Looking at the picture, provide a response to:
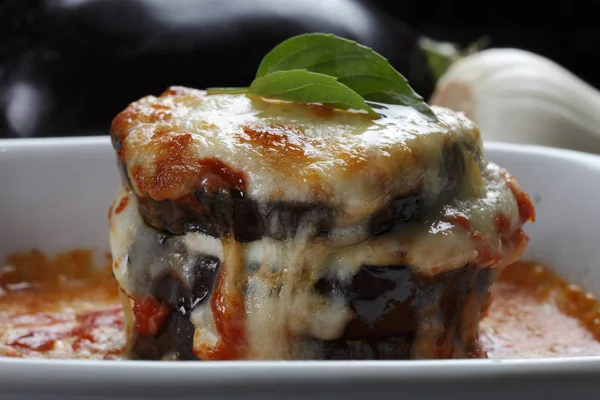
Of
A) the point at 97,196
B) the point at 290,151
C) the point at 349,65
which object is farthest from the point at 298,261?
the point at 97,196

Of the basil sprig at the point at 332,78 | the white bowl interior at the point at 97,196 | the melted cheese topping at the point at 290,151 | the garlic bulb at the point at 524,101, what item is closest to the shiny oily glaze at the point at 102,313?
the white bowl interior at the point at 97,196

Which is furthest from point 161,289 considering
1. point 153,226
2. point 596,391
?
point 596,391

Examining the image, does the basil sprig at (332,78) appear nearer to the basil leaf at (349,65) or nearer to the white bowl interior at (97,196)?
the basil leaf at (349,65)

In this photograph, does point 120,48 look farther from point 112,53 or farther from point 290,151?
point 290,151

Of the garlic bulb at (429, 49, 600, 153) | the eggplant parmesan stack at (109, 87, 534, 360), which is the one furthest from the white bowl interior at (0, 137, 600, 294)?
the garlic bulb at (429, 49, 600, 153)

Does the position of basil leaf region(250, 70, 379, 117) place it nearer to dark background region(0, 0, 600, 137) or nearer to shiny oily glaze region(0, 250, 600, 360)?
shiny oily glaze region(0, 250, 600, 360)

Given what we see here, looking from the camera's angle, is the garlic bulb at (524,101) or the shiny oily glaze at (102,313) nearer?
the shiny oily glaze at (102,313)
